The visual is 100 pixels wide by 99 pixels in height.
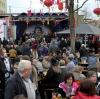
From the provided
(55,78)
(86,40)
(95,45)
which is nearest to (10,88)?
(55,78)

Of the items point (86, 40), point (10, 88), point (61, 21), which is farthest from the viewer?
point (61, 21)

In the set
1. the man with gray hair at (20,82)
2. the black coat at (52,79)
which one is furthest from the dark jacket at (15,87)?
the black coat at (52,79)

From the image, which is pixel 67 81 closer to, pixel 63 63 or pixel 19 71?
pixel 19 71

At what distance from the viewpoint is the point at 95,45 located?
90.7 feet

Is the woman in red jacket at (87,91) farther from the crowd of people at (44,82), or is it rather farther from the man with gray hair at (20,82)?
the man with gray hair at (20,82)

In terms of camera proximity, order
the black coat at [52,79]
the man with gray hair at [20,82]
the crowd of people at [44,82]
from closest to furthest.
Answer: the crowd of people at [44,82], the man with gray hair at [20,82], the black coat at [52,79]

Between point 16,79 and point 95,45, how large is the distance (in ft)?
68.9

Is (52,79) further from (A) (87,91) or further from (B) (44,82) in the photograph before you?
(A) (87,91)

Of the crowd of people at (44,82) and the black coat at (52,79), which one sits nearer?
the crowd of people at (44,82)

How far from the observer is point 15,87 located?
6879mm

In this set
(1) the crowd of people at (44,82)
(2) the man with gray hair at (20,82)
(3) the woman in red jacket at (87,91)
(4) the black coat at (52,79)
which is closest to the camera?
(3) the woman in red jacket at (87,91)

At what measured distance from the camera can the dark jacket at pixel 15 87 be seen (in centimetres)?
685

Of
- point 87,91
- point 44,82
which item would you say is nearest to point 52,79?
point 44,82

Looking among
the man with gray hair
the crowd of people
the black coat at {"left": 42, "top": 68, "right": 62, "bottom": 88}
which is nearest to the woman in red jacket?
the crowd of people
